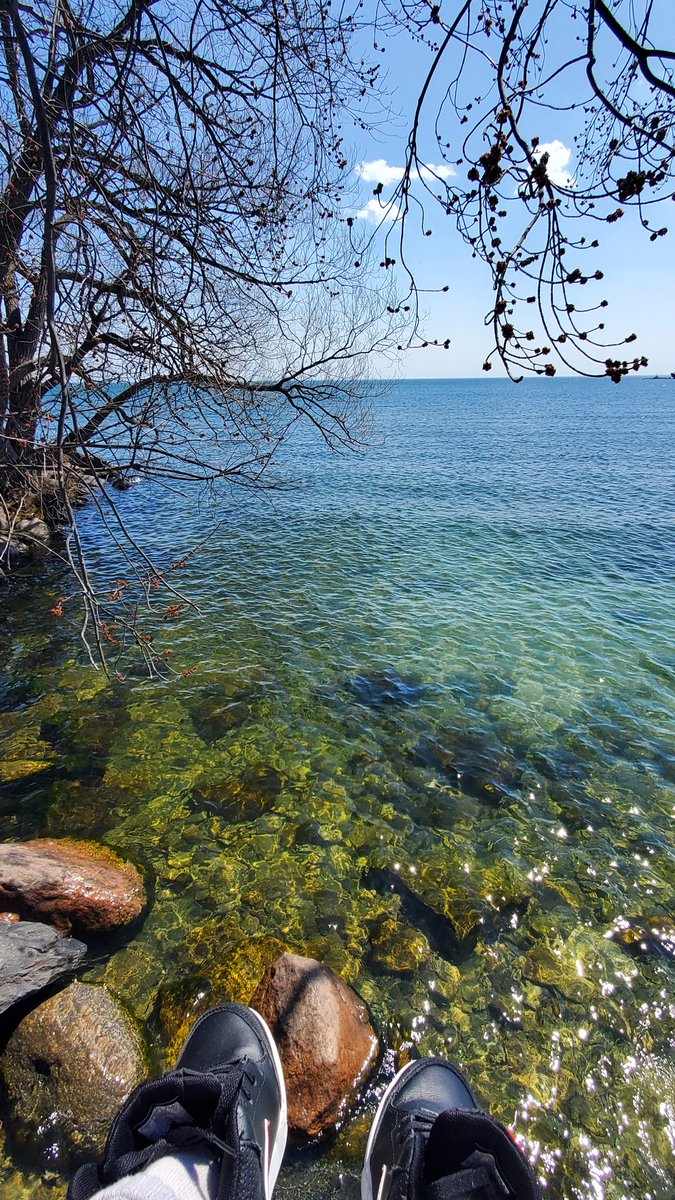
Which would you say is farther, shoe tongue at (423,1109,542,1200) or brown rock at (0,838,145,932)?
brown rock at (0,838,145,932)

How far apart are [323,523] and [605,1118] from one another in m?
14.2

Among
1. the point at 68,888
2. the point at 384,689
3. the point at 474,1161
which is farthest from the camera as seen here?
the point at 384,689

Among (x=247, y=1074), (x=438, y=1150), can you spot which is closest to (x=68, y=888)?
(x=247, y=1074)

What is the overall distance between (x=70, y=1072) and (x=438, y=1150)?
2.06m

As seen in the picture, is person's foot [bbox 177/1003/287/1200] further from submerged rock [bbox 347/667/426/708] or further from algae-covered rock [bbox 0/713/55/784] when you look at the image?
submerged rock [bbox 347/667/426/708]

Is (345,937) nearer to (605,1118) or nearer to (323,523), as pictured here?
(605,1118)

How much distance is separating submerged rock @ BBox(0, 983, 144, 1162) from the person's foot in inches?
20.2

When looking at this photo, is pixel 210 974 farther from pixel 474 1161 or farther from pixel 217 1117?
pixel 474 1161

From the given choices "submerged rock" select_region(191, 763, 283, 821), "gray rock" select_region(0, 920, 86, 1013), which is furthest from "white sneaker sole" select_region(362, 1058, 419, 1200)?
"submerged rock" select_region(191, 763, 283, 821)

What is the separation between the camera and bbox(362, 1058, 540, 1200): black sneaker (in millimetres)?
2037

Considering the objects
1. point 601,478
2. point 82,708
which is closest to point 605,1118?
point 82,708

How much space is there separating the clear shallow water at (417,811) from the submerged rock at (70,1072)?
20 cm

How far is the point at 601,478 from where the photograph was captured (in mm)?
23844

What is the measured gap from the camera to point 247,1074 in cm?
255
